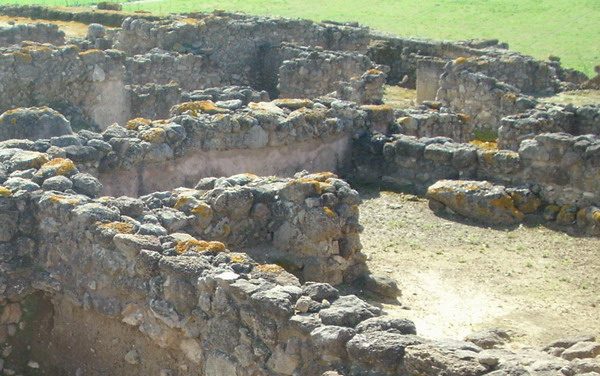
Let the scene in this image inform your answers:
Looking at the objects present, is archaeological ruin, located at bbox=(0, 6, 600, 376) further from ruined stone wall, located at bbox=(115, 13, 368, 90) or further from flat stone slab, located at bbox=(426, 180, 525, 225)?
ruined stone wall, located at bbox=(115, 13, 368, 90)

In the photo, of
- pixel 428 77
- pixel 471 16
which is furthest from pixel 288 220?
pixel 471 16

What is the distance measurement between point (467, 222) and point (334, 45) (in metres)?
15.1

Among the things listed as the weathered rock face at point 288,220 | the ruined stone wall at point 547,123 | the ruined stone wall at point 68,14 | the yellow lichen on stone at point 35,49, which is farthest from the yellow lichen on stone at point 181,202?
Result: the ruined stone wall at point 68,14

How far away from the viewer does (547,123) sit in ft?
62.4

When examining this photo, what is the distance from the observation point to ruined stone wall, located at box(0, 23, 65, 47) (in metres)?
26.5

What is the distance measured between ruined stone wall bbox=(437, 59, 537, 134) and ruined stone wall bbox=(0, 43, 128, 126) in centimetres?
794

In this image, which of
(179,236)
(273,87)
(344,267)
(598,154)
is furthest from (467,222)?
(273,87)

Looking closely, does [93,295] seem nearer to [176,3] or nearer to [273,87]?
[273,87]

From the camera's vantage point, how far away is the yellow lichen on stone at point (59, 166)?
1206 centimetres

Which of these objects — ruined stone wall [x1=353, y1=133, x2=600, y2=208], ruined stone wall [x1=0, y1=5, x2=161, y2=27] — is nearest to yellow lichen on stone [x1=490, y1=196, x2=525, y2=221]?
ruined stone wall [x1=353, y1=133, x2=600, y2=208]

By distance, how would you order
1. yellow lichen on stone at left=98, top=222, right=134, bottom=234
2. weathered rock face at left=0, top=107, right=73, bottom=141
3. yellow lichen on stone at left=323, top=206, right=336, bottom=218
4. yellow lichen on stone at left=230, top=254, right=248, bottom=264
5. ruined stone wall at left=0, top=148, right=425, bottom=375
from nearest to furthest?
ruined stone wall at left=0, top=148, right=425, bottom=375 → yellow lichen on stone at left=230, top=254, right=248, bottom=264 → yellow lichen on stone at left=98, top=222, right=134, bottom=234 → yellow lichen on stone at left=323, top=206, right=336, bottom=218 → weathered rock face at left=0, top=107, right=73, bottom=141

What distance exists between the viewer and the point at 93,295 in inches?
412

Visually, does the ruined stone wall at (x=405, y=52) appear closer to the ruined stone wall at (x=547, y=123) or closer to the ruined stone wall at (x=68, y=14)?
the ruined stone wall at (x=68, y=14)

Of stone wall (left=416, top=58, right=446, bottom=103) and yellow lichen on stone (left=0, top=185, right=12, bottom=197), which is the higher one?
yellow lichen on stone (left=0, top=185, right=12, bottom=197)
